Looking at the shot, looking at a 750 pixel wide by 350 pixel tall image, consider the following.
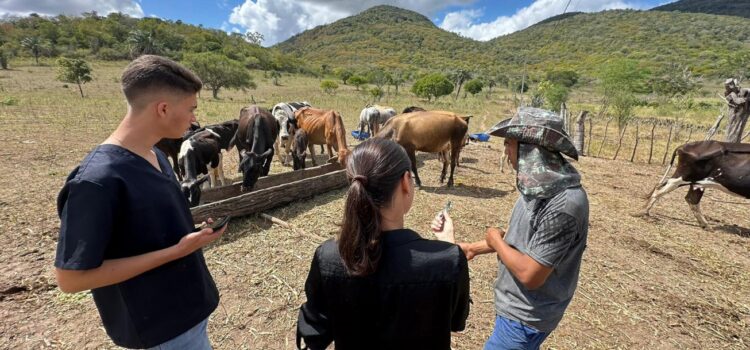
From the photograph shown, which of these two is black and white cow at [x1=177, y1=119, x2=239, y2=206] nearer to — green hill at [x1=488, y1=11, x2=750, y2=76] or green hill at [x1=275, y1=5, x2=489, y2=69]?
green hill at [x1=488, y1=11, x2=750, y2=76]

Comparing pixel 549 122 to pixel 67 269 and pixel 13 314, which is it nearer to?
pixel 67 269

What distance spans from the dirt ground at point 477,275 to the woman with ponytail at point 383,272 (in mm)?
2377

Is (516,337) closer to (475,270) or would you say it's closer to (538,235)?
(538,235)

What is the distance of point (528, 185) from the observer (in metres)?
1.71

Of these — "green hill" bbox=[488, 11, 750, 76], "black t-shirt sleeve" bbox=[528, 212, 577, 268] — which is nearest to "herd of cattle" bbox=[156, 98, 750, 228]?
"black t-shirt sleeve" bbox=[528, 212, 577, 268]

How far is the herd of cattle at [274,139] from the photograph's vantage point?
20.3ft

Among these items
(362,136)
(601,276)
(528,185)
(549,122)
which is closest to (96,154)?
(528,185)

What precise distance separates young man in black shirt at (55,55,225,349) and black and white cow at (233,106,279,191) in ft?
15.3

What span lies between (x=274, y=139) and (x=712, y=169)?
28.4ft

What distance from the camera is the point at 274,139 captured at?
313 inches

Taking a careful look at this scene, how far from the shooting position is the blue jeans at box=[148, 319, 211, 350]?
5.17 feet

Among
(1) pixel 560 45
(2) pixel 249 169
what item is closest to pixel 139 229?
(2) pixel 249 169

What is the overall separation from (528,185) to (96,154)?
1.92 meters

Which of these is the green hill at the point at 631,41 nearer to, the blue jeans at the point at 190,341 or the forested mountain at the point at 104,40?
the forested mountain at the point at 104,40
